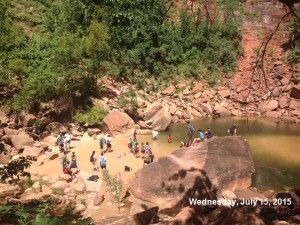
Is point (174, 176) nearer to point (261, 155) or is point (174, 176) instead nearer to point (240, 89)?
point (261, 155)

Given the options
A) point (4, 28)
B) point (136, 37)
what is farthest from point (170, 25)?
point (4, 28)

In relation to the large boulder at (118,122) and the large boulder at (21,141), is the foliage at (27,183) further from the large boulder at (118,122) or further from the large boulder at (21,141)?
the large boulder at (118,122)

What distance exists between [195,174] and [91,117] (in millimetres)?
11794

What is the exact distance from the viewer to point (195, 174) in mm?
12328

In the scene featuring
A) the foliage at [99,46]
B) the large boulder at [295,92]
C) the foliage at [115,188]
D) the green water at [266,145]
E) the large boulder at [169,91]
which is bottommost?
the green water at [266,145]

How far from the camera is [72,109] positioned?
22.8 m

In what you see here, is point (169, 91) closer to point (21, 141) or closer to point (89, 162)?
point (89, 162)

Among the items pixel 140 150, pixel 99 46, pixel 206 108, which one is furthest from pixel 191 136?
pixel 99 46

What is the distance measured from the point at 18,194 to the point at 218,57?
26812mm

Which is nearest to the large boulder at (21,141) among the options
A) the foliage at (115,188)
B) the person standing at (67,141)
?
the person standing at (67,141)

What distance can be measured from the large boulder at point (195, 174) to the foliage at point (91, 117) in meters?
9.29

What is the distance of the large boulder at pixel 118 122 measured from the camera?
72.6ft

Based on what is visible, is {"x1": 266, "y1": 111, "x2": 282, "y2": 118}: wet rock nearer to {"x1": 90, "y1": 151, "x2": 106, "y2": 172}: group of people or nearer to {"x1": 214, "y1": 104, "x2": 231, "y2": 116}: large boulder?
{"x1": 214, "y1": 104, "x2": 231, "y2": 116}: large boulder

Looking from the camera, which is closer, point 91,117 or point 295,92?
point 91,117
